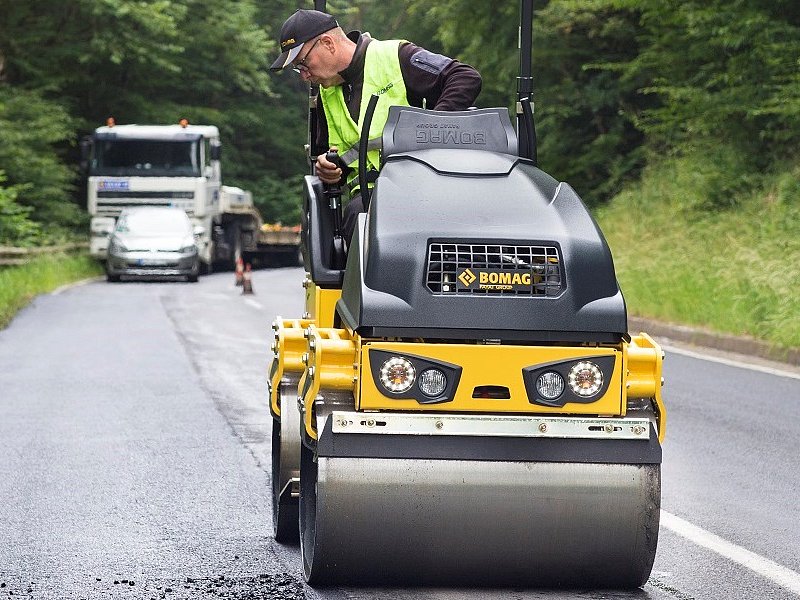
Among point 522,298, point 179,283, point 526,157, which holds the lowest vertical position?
point 179,283

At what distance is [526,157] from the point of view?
6512 mm

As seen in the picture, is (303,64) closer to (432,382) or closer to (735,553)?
(432,382)

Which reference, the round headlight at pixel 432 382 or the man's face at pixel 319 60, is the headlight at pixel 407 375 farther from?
the man's face at pixel 319 60

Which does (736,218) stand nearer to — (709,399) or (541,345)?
(709,399)

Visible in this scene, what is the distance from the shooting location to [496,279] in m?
5.48

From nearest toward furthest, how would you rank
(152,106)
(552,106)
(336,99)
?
(336,99) → (552,106) → (152,106)

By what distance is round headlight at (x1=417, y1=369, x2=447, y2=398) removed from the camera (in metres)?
5.38

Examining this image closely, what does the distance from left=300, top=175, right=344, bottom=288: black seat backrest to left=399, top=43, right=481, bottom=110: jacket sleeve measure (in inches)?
22.3

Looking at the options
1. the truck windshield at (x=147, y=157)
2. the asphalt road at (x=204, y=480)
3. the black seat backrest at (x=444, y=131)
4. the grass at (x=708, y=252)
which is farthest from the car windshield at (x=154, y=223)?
the black seat backrest at (x=444, y=131)

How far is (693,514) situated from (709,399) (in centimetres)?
505

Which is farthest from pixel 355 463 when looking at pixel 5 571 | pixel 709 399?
pixel 709 399

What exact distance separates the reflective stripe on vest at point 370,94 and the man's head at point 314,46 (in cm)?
11

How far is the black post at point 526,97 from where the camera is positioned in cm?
654

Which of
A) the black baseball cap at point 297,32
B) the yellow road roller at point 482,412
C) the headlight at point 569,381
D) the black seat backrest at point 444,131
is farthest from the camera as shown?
the black baseball cap at point 297,32
